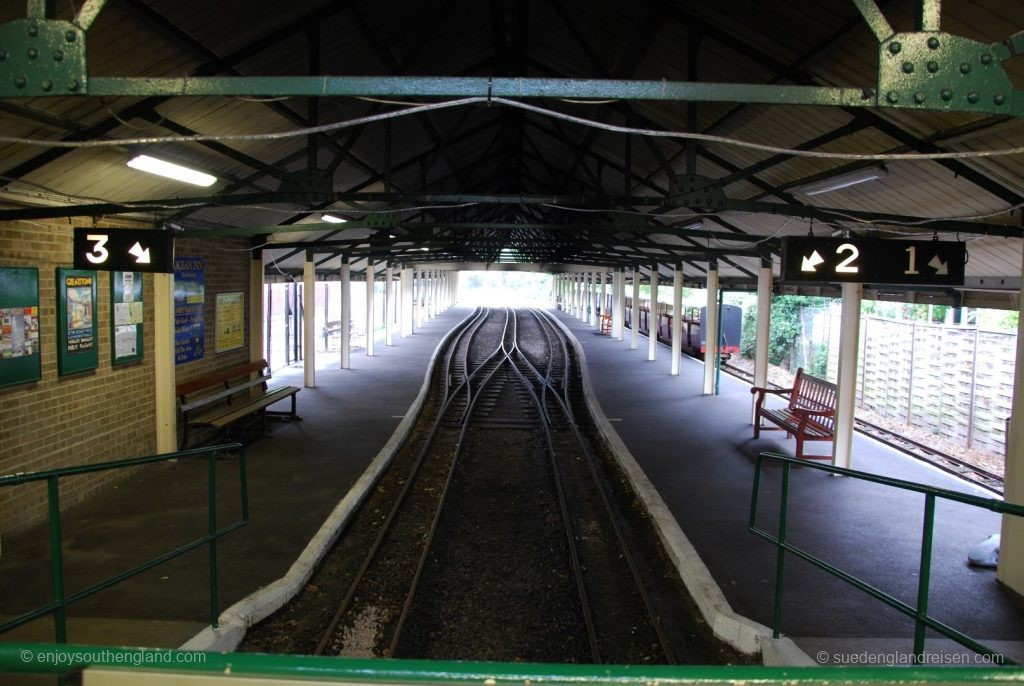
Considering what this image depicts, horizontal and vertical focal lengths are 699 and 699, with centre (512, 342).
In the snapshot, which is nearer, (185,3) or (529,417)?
(185,3)

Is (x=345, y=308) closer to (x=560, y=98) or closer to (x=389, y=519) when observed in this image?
(x=389, y=519)

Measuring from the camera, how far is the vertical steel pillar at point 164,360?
9258mm

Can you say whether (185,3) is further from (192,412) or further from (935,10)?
(192,412)

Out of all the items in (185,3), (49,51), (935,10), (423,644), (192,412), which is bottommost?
(423,644)

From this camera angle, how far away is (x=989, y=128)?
5.54 m

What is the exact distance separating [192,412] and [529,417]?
632cm

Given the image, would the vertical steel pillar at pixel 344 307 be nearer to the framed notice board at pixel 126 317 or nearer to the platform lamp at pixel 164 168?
the framed notice board at pixel 126 317

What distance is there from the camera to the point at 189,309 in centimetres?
1051

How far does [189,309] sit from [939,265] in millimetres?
9678

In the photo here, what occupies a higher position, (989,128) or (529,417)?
(989,128)

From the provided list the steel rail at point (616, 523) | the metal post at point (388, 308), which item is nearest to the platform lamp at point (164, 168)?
the steel rail at point (616, 523)

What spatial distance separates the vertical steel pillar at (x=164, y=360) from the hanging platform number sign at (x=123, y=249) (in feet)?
7.04

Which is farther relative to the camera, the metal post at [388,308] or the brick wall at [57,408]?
the metal post at [388,308]

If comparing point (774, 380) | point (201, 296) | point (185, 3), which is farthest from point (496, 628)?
point (774, 380)
